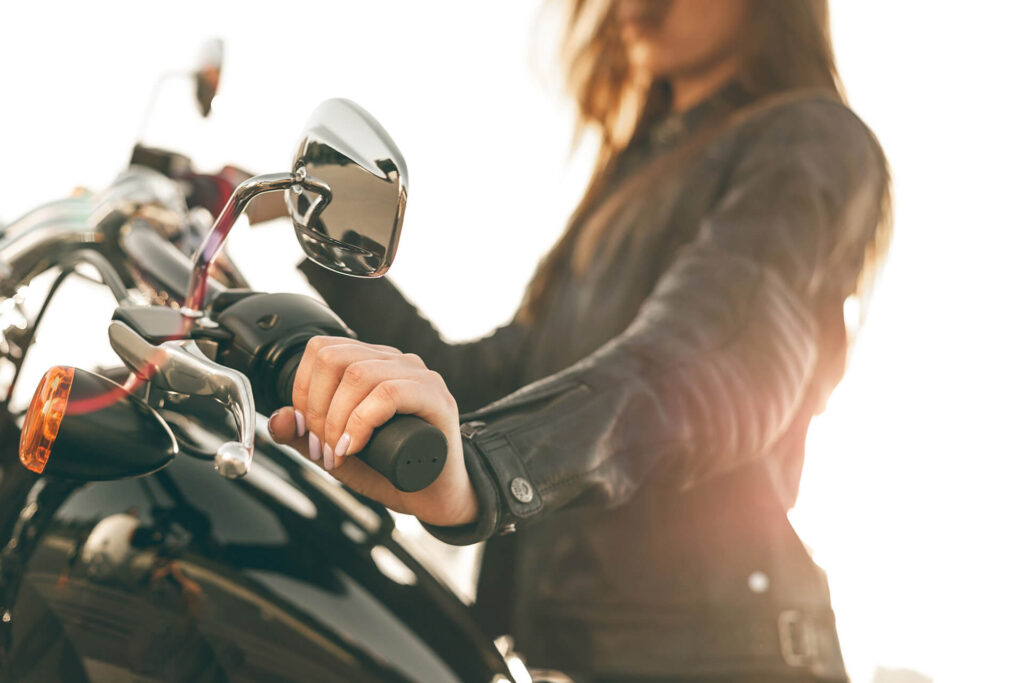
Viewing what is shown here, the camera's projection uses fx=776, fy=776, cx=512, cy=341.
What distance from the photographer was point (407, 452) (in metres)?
0.39

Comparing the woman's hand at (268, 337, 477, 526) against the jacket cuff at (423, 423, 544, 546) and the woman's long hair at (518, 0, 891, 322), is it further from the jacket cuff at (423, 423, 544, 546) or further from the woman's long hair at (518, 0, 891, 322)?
the woman's long hair at (518, 0, 891, 322)

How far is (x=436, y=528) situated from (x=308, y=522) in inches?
7.1

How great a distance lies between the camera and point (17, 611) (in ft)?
1.83

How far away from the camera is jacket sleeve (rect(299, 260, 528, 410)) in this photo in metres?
1.17

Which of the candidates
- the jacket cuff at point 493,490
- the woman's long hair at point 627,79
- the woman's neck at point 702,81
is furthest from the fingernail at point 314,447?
the woman's neck at point 702,81

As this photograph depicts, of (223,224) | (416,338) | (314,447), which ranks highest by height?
(223,224)

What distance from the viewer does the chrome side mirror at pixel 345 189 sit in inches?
17.5

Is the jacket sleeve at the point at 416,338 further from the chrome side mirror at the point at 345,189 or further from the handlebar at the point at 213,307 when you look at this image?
the chrome side mirror at the point at 345,189

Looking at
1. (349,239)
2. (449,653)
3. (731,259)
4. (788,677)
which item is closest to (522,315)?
(731,259)

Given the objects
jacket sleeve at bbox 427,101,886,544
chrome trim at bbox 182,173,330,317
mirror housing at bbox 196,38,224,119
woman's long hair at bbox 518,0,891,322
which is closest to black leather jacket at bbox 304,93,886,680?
jacket sleeve at bbox 427,101,886,544

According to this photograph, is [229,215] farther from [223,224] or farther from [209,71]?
[209,71]

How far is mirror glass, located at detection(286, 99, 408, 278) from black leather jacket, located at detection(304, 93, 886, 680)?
0.16 m

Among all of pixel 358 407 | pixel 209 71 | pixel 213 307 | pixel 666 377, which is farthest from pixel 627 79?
pixel 358 407

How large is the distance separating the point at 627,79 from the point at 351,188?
136 centimetres
